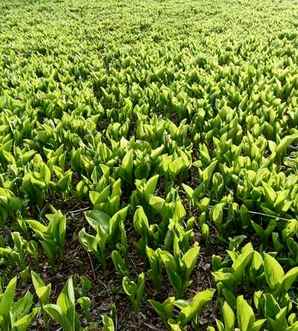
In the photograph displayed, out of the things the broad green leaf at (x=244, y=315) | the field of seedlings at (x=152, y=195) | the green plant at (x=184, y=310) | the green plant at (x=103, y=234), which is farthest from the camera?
the green plant at (x=103, y=234)

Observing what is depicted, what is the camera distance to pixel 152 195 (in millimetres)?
2828

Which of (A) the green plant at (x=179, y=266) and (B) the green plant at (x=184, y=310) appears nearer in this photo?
(B) the green plant at (x=184, y=310)

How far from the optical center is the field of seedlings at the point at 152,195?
2.21 metres

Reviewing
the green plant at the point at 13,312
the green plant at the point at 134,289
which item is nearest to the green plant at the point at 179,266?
the green plant at the point at 134,289

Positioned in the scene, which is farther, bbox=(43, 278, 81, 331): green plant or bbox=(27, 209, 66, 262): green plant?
bbox=(27, 209, 66, 262): green plant

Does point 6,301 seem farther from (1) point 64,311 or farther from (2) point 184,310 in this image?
(2) point 184,310

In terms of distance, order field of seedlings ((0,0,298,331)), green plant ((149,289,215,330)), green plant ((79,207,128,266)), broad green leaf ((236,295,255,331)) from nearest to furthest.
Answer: broad green leaf ((236,295,255,331)), green plant ((149,289,215,330)), field of seedlings ((0,0,298,331)), green plant ((79,207,128,266))

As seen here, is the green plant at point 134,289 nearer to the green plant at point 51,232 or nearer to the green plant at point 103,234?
the green plant at point 103,234

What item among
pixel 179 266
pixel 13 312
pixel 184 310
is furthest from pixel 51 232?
pixel 184 310

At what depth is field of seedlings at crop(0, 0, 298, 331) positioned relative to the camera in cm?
221

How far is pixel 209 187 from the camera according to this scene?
10.2 feet

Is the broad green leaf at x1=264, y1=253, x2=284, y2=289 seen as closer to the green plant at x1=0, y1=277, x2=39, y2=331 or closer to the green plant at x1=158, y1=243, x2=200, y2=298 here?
the green plant at x1=158, y1=243, x2=200, y2=298

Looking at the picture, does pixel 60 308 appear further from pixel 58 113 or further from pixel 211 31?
pixel 211 31

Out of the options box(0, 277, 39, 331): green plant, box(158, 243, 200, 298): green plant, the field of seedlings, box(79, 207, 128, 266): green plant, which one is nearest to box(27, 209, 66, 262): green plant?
the field of seedlings
